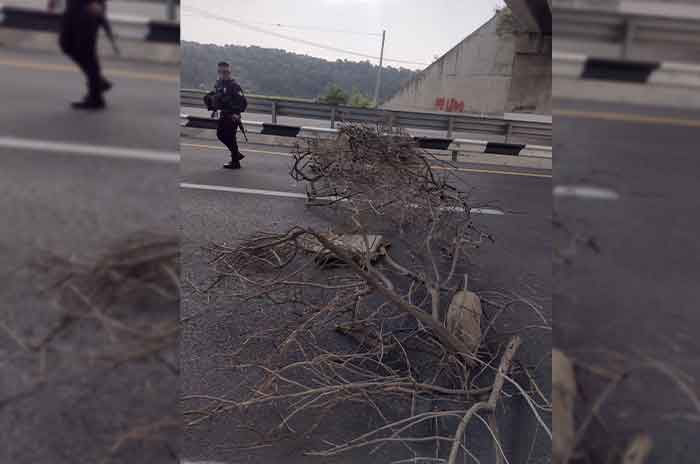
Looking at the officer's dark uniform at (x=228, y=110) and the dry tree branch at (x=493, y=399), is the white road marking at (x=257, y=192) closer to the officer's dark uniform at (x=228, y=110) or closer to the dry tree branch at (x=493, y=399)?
the officer's dark uniform at (x=228, y=110)

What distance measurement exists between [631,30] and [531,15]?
0.43 m

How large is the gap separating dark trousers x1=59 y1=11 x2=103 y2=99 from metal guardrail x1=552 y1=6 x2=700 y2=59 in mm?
367

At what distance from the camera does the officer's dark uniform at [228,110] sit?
2.31 ft

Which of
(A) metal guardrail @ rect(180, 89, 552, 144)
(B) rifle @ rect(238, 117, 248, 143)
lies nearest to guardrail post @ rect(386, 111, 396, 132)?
(A) metal guardrail @ rect(180, 89, 552, 144)

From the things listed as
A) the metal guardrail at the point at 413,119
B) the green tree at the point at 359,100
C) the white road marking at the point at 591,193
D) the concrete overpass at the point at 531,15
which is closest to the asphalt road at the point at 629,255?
the white road marking at the point at 591,193

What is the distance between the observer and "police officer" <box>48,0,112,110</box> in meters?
0.30

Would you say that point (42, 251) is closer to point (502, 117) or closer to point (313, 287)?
point (502, 117)

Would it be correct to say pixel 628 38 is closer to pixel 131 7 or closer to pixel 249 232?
pixel 131 7

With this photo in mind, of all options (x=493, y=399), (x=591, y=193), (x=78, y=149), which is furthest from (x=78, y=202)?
(x=493, y=399)

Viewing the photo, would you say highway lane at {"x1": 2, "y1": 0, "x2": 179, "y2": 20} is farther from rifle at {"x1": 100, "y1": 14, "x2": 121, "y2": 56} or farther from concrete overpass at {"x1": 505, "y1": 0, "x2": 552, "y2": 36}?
concrete overpass at {"x1": 505, "y1": 0, "x2": 552, "y2": 36}

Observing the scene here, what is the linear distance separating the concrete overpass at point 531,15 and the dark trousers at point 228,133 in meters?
0.49

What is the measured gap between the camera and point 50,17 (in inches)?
11.8

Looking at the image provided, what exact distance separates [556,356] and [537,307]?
781 millimetres

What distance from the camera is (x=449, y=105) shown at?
989 millimetres
